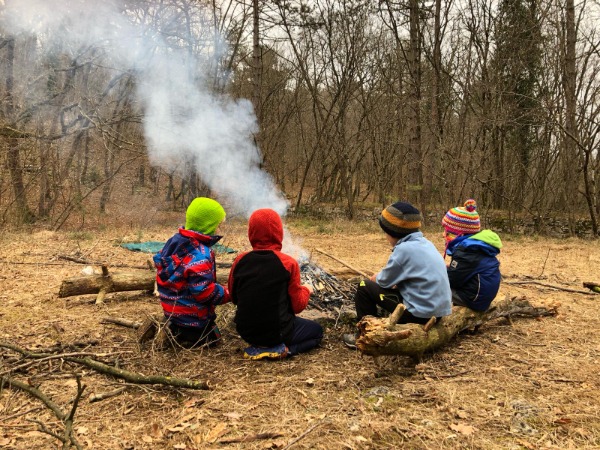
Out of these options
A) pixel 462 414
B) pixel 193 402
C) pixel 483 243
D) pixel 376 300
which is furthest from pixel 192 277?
pixel 483 243

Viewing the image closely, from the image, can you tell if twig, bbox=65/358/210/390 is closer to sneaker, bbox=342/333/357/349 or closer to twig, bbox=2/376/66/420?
twig, bbox=2/376/66/420

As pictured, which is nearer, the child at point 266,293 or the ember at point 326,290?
the child at point 266,293

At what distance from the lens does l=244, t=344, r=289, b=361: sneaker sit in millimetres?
3691

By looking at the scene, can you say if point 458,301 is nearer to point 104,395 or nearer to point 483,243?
point 483,243

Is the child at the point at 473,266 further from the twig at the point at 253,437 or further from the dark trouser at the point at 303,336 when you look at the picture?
the twig at the point at 253,437

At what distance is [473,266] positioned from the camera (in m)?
4.20

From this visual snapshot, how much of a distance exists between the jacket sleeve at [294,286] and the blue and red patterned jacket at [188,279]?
2.05ft

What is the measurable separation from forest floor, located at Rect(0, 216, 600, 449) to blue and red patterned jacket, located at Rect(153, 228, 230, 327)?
353mm

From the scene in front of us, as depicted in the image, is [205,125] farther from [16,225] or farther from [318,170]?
[318,170]

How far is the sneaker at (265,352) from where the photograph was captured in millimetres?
3691

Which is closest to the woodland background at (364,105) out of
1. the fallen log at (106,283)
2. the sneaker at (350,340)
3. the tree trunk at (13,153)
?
the tree trunk at (13,153)

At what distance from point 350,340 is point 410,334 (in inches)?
34.4

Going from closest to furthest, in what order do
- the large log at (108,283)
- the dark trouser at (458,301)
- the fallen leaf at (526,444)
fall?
the fallen leaf at (526,444), the dark trouser at (458,301), the large log at (108,283)

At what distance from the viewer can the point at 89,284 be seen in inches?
211
